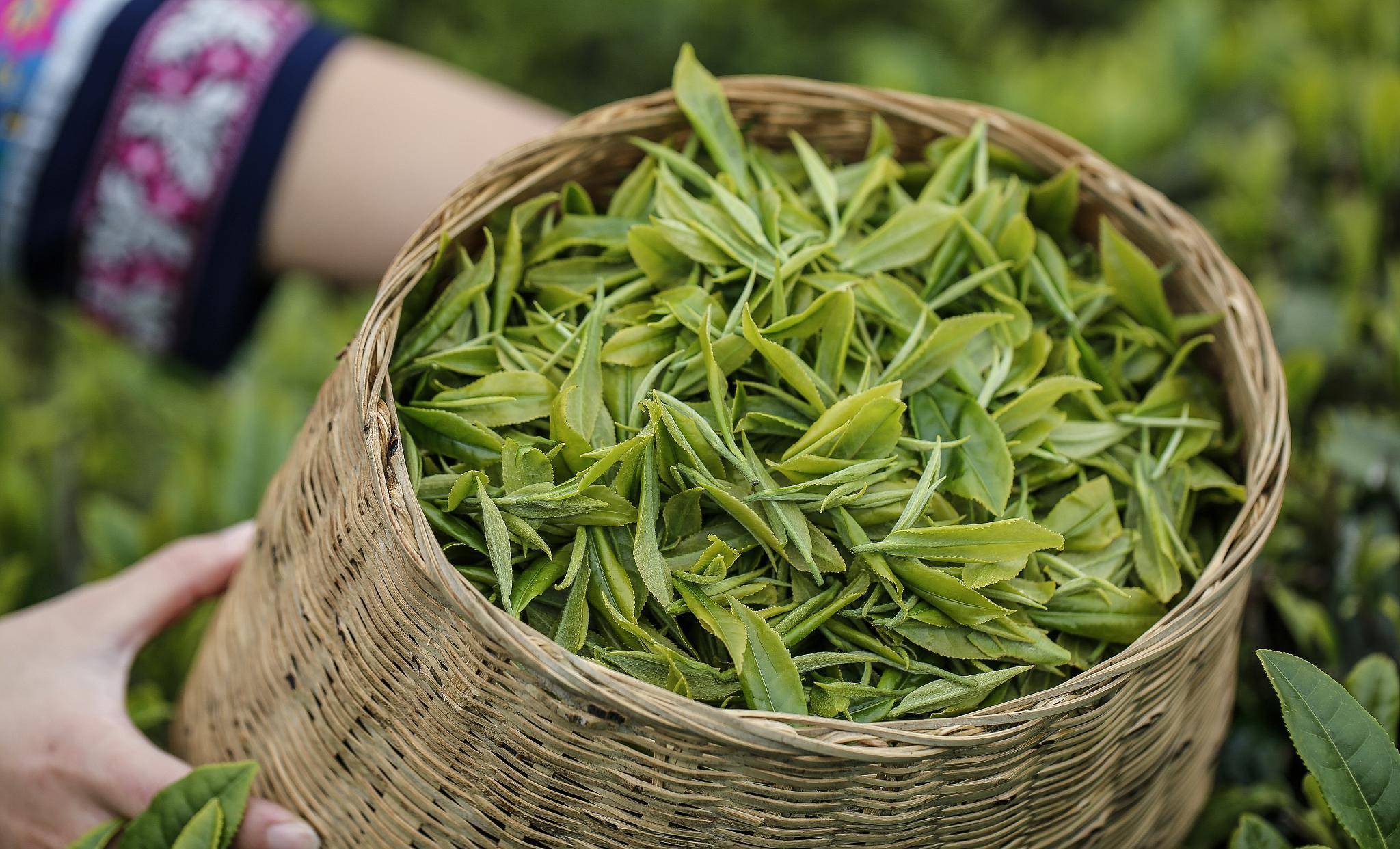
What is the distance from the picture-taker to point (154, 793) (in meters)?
0.69

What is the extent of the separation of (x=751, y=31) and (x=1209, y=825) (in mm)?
1800

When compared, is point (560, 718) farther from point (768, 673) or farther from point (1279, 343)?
point (1279, 343)

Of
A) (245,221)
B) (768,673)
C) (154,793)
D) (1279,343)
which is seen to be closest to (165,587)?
(154,793)

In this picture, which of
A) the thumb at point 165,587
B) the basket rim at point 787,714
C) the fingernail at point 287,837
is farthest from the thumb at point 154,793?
the basket rim at point 787,714

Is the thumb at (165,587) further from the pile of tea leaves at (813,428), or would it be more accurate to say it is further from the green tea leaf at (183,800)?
the pile of tea leaves at (813,428)

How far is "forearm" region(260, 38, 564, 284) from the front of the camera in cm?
108

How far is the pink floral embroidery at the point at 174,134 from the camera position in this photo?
103 cm

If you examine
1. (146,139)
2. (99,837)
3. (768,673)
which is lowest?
(99,837)

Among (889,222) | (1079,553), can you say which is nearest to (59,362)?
(889,222)

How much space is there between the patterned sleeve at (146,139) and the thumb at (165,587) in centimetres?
34

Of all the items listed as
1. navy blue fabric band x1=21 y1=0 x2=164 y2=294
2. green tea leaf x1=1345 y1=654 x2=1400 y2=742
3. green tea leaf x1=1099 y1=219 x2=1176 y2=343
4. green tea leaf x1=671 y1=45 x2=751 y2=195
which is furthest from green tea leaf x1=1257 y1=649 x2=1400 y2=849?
navy blue fabric band x1=21 y1=0 x2=164 y2=294

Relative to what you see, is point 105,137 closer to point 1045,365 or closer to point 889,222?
point 889,222

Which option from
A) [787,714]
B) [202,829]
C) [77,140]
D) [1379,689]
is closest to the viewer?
[787,714]

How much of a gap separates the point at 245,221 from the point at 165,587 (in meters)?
0.41
